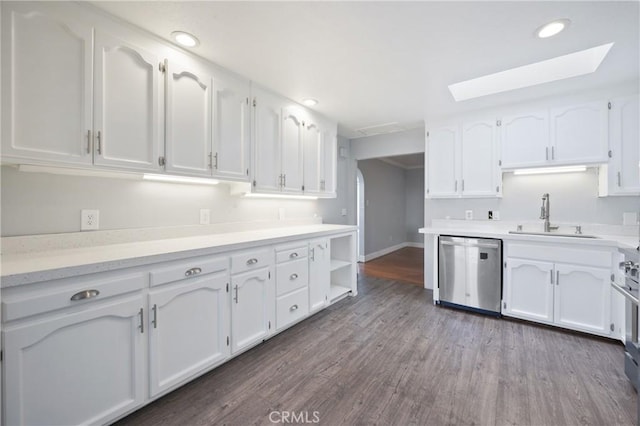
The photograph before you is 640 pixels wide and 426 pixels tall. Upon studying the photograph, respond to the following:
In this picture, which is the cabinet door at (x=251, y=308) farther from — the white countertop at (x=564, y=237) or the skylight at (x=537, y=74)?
the skylight at (x=537, y=74)

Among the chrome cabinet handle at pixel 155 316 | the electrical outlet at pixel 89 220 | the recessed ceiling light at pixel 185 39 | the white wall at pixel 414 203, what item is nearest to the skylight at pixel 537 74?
the recessed ceiling light at pixel 185 39

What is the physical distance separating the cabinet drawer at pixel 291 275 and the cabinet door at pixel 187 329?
1.83 feet

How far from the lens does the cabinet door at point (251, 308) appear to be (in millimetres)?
2021

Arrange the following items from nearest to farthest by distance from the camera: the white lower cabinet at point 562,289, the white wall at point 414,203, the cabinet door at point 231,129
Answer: the cabinet door at point 231,129 → the white lower cabinet at point 562,289 → the white wall at point 414,203

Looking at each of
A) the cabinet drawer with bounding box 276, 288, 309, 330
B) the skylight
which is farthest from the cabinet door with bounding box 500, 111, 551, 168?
the cabinet drawer with bounding box 276, 288, 309, 330

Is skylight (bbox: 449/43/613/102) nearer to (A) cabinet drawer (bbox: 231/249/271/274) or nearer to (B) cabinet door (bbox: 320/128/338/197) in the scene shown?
(B) cabinet door (bbox: 320/128/338/197)

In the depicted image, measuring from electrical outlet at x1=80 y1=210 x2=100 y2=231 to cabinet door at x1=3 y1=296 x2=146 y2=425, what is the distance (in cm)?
72

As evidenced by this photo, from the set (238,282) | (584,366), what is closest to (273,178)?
(238,282)

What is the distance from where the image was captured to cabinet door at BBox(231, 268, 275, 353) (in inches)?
79.6

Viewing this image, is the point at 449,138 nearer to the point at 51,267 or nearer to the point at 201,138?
the point at 201,138

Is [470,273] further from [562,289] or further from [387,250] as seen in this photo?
[387,250]

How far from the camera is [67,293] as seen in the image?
1.25m

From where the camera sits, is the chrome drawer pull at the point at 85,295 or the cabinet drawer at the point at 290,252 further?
the cabinet drawer at the point at 290,252

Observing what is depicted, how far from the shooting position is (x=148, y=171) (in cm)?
186
